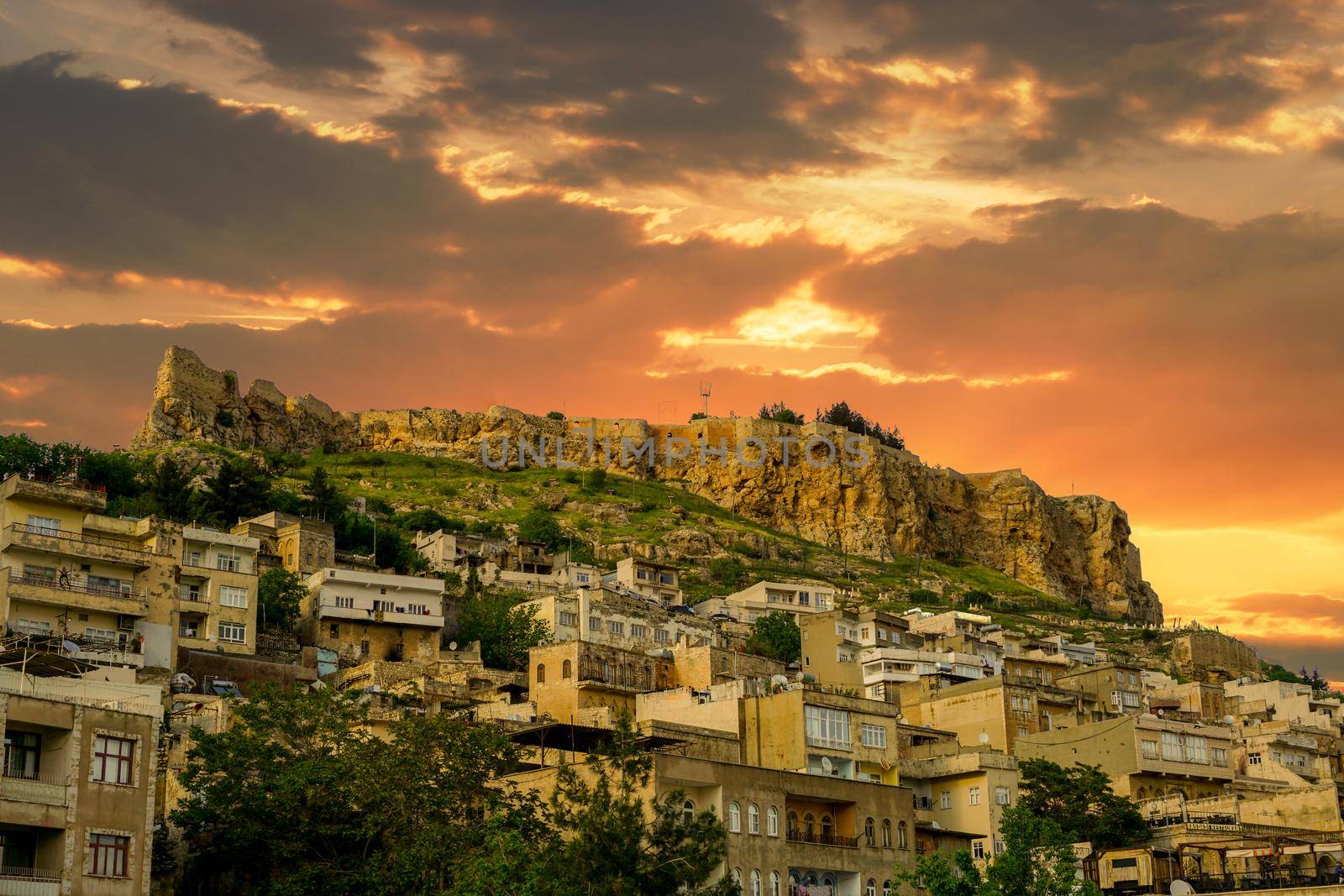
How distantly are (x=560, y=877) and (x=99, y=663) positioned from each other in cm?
2286

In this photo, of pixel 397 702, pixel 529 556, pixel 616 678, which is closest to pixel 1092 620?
pixel 529 556

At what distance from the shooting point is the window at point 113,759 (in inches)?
1539

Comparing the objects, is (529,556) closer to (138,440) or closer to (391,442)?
(138,440)

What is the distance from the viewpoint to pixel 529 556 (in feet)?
391

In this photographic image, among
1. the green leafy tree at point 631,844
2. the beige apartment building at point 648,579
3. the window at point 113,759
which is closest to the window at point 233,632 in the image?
the green leafy tree at point 631,844

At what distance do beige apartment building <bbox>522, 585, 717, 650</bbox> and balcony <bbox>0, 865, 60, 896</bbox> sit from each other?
50314mm

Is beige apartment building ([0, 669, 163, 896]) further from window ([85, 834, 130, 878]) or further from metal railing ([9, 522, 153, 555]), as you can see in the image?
metal railing ([9, 522, 153, 555])

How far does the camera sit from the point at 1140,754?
238ft

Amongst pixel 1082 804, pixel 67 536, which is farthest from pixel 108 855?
pixel 1082 804

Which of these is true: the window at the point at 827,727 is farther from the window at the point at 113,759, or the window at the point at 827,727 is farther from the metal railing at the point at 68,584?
the metal railing at the point at 68,584

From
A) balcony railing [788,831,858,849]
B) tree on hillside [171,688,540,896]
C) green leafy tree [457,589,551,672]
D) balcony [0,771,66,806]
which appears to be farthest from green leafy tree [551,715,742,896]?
green leafy tree [457,589,551,672]

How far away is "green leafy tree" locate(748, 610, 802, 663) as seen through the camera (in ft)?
318

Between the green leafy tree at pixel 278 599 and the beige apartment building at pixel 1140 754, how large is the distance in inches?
1385

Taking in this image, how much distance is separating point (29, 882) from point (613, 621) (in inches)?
2298
